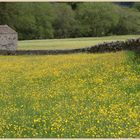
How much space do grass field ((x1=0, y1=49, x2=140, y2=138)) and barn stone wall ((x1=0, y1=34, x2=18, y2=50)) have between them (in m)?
29.3

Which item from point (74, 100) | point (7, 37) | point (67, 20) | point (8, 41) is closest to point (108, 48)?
point (8, 41)

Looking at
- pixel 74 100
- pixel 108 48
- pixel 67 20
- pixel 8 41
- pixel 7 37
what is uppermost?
pixel 74 100

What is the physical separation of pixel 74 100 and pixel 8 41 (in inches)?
1532

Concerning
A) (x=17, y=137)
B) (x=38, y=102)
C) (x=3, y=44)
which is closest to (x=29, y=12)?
(x=3, y=44)

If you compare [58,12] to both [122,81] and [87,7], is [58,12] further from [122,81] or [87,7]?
[122,81]

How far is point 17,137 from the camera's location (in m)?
11.9

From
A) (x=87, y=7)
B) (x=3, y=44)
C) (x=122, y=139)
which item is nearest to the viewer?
(x=122, y=139)

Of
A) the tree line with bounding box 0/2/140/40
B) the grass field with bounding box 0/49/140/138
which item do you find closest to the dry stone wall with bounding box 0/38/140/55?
the grass field with bounding box 0/49/140/138

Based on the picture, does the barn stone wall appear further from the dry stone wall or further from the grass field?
the grass field

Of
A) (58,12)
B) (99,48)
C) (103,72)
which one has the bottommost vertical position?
(58,12)

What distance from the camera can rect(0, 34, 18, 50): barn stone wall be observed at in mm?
53031

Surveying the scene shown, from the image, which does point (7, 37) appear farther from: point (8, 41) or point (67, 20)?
point (67, 20)

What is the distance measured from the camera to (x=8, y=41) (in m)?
54.0

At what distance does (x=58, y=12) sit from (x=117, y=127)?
182ft
